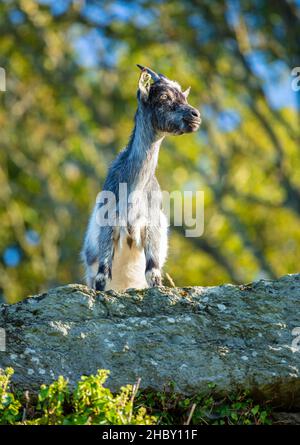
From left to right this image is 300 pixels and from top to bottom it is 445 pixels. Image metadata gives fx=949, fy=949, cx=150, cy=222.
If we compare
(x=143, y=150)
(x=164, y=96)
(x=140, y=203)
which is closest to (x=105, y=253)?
(x=140, y=203)

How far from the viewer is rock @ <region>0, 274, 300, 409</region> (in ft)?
31.7

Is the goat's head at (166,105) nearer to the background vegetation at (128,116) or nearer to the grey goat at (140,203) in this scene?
the grey goat at (140,203)

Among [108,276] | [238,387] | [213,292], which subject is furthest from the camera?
[108,276]

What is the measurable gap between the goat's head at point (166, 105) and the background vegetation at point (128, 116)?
15.0 meters

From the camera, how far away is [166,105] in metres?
12.6

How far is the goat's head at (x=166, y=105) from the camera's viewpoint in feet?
40.2

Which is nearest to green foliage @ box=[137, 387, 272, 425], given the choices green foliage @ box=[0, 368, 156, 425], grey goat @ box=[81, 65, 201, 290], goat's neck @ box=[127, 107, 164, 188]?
green foliage @ box=[0, 368, 156, 425]

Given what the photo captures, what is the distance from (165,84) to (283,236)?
90.7 ft

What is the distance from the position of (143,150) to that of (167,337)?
3.57m

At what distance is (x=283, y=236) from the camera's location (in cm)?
3969

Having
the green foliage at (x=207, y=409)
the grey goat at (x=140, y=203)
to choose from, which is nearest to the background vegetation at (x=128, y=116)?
the grey goat at (x=140, y=203)

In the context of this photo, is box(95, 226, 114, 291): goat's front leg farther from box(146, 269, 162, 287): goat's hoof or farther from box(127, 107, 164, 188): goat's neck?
box(127, 107, 164, 188): goat's neck
